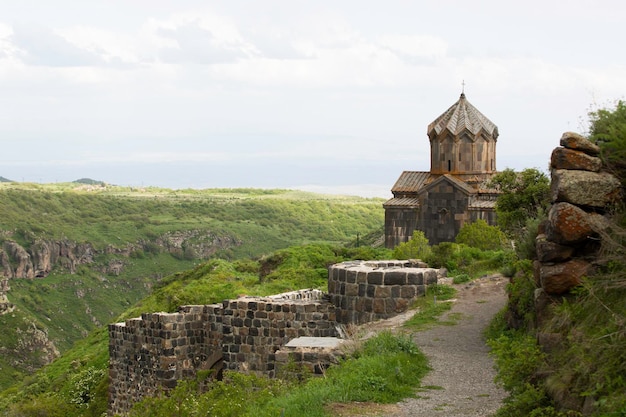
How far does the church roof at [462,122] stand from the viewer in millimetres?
34406

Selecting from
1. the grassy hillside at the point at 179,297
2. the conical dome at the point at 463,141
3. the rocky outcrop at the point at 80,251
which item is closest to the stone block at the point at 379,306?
the grassy hillside at the point at 179,297

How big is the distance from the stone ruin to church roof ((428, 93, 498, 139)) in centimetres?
1869

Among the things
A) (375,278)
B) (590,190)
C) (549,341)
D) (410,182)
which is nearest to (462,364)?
(549,341)

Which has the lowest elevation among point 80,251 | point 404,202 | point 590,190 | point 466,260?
point 80,251

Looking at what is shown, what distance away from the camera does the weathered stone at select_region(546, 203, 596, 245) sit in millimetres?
8430

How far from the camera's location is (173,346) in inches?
623

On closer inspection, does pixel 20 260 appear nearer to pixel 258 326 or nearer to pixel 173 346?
pixel 173 346

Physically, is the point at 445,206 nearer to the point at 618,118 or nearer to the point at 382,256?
the point at 382,256

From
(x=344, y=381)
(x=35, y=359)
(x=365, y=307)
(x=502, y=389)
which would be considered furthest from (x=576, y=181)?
(x=35, y=359)

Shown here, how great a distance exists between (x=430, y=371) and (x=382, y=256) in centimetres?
1794

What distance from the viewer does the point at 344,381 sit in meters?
9.49

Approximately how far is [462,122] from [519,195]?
664 inches

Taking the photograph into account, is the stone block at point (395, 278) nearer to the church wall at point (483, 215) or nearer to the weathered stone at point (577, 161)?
the weathered stone at point (577, 161)

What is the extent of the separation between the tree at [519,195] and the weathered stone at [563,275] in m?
8.60
